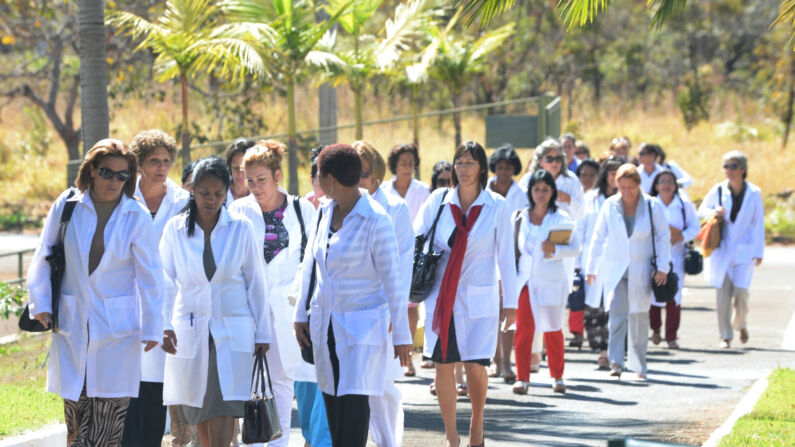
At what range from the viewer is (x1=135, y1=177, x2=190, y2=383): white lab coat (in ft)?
24.2

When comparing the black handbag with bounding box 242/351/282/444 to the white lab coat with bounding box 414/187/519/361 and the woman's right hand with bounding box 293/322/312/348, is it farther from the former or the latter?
the white lab coat with bounding box 414/187/519/361

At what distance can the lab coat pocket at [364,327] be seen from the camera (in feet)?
21.4

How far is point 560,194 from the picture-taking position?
41.5 feet

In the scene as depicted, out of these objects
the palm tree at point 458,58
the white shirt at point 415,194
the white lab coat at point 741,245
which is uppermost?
the palm tree at point 458,58

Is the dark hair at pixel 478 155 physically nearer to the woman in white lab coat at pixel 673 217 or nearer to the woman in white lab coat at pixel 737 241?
the woman in white lab coat at pixel 673 217

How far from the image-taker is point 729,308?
13633mm

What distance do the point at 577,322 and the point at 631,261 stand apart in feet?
7.92

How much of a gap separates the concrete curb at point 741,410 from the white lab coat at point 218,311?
3.10 meters

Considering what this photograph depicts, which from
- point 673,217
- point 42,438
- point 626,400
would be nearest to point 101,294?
point 42,438

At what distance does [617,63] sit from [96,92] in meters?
33.9

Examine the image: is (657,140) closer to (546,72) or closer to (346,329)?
(546,72)

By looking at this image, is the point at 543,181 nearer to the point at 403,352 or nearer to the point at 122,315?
the point at 403,352

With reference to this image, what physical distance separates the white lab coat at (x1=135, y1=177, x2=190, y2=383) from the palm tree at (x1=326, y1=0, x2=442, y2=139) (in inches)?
260

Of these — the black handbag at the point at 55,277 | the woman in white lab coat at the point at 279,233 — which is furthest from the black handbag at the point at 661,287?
the black handbag at the point at 55,277
